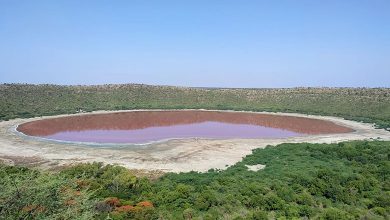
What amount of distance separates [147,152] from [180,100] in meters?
53.5

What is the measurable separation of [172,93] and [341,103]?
124ft

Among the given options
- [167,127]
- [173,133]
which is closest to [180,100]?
[167,127]

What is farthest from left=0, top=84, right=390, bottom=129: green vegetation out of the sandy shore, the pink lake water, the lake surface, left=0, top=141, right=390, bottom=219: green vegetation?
left=0, top=141, right=390, bottom=219: green vegetation

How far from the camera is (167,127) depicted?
48438mm

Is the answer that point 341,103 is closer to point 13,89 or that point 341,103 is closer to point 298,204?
point 298,204

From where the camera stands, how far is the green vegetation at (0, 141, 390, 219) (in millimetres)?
10500

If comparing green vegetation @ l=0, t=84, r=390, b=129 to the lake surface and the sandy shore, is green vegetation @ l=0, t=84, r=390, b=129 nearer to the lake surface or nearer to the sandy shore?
the lake surface

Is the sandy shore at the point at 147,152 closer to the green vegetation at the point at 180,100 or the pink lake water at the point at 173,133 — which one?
the pink lake water at the point at 173,133

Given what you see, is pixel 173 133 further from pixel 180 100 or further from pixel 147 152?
pixel 180 100

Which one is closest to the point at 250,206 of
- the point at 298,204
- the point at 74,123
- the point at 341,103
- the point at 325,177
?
the point at 298,204

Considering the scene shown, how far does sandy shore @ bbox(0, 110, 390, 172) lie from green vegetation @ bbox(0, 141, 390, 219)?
8.31ft

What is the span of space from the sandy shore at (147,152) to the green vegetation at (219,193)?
2.53 meters

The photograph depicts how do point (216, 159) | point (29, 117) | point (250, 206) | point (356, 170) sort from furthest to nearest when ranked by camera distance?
1. point (29, 117)
2. point (216, 159)
3. point (356, 170)
4. point (250, 206)

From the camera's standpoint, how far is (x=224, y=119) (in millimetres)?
57562
